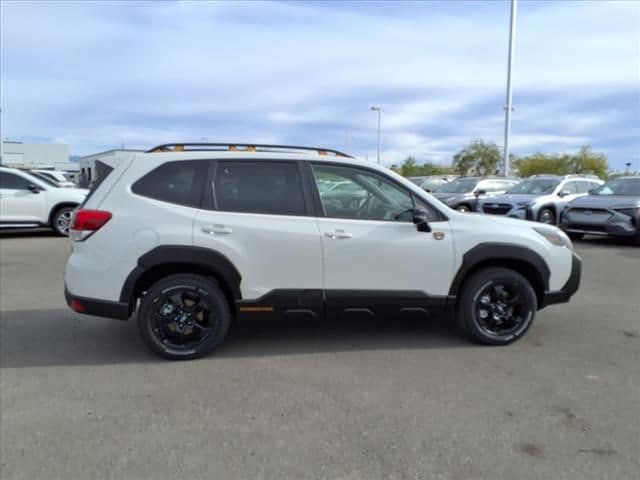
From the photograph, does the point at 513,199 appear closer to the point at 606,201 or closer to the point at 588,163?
the point at 606,201

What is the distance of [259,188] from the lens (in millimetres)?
4156

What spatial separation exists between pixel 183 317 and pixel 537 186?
1292 centimetres

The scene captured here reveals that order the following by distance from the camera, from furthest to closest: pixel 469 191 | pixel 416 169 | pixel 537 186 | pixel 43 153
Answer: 1. pixel 43 153
2. pixel 416 169
3. pixel 469 191
4. pixel 537 186

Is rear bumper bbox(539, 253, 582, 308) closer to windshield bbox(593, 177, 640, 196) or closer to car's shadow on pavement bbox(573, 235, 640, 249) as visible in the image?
car's shadow on pavement bbox(573, 235, 640, 249)

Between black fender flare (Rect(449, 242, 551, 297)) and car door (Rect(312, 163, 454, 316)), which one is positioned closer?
car door (Rect(312, 163, 454, 316))

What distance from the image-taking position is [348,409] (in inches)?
128

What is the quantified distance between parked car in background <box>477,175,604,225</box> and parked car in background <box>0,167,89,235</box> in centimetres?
1087

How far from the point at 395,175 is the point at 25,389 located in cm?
333

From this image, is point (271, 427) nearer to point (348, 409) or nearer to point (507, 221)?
point (348, 409)

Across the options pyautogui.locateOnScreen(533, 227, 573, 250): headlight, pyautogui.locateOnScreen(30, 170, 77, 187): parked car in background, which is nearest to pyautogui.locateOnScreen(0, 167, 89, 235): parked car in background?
pyautogui.locateOnScreen(30, 170, 77, 187): parked car in background

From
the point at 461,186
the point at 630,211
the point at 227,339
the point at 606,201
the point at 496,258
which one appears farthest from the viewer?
the point at 461,186

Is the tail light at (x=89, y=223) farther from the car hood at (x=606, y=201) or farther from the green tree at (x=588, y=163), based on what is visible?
the green tree at (x=588, y=163)

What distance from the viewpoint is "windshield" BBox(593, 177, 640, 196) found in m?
11.4

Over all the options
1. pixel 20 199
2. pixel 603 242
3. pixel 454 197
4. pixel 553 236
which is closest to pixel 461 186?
pixel 454 197
